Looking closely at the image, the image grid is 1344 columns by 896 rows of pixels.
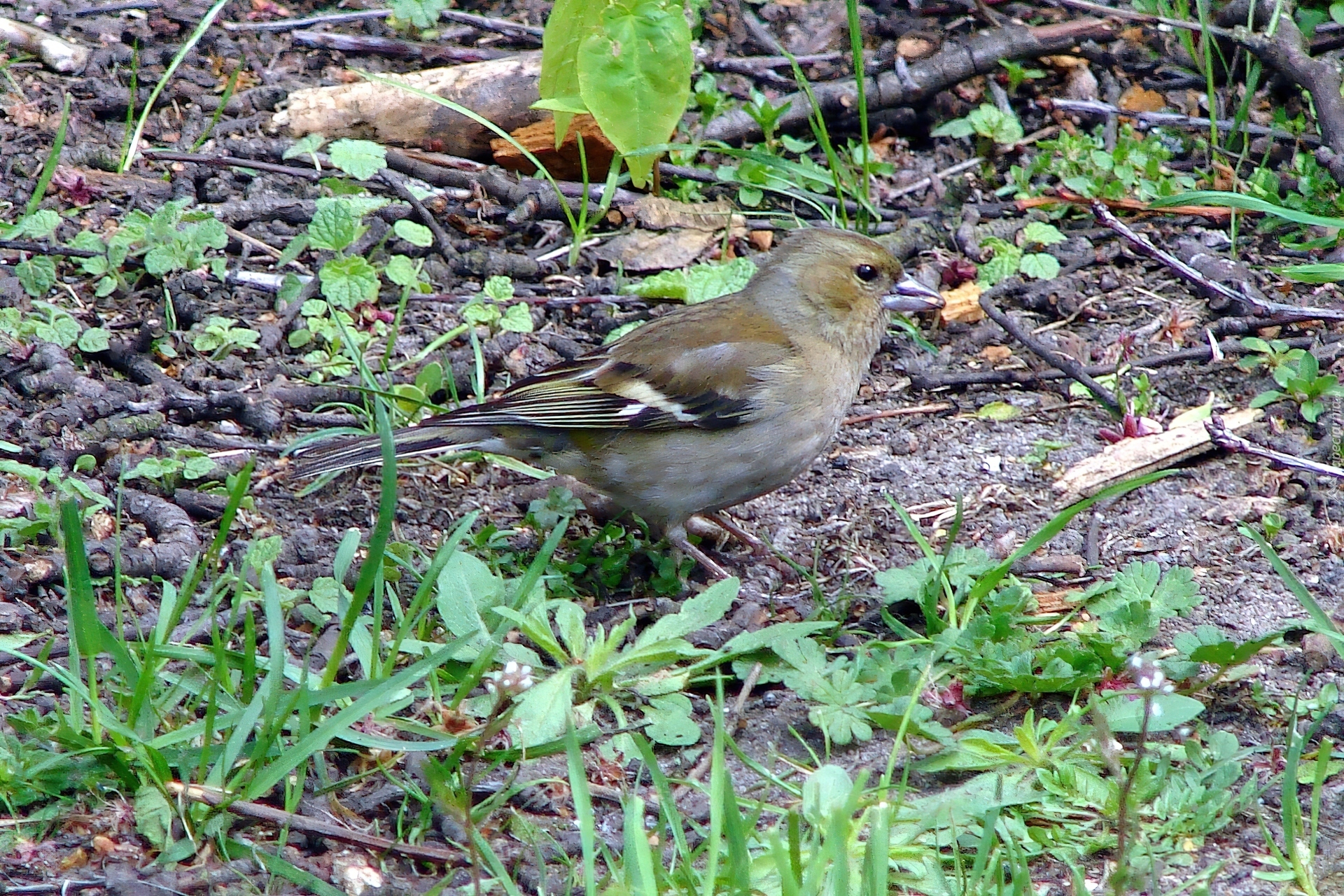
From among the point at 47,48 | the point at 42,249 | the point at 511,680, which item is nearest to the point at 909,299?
the point at 511,680

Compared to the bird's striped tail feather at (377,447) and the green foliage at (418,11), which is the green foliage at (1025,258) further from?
the green foliage at (418,11)

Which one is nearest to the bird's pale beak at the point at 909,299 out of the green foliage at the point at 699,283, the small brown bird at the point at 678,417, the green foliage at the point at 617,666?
the small brown bird at the point at 678,417

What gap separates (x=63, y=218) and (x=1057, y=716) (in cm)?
427

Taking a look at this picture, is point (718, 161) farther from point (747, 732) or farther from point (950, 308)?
point (747, 732)

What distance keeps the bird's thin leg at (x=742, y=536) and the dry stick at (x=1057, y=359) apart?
1323mm

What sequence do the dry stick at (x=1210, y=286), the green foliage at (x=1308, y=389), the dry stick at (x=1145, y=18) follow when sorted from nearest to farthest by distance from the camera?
1. the green foliage at (x=1308, y=389)
2. the dry stick at (x=1210, y=286)
3. the dry stick at (x=1145, y=18)

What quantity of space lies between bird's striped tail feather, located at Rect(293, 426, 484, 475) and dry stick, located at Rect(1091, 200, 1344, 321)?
239cm

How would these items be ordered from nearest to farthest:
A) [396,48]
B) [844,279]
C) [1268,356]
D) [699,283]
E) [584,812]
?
[584,812] < [844,279] < [1268,356] < [699,283] < [396,48]

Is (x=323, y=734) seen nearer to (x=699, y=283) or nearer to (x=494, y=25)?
(x=699, y=283)

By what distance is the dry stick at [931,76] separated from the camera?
663 cm

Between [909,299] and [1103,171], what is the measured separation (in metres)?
1.62

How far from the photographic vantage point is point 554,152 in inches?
250

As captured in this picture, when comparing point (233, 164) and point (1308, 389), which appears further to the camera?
point (233, 164)

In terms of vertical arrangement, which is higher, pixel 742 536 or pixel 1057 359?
pixel 1057 359
